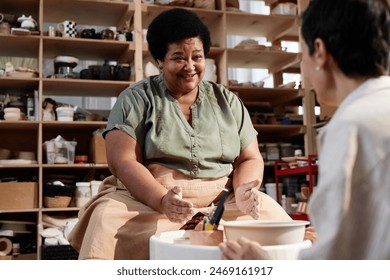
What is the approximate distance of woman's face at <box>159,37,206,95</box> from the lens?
1306mm

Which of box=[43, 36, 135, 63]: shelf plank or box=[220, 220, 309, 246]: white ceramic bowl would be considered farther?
box=[43, 36, 135, 63]: shelf plank

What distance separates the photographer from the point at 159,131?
1.26 metres

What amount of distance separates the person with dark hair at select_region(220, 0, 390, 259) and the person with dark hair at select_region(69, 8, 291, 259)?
506mm

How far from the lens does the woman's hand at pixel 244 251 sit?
0.66m

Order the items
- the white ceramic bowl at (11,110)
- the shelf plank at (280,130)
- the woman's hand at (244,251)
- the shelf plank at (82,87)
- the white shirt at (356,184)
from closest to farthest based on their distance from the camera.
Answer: the white shirt at (356,184) → the woman's hand at (244,251) → the white ceramic bowl at (11,110) → the shelf plank at (82,87) → the shelf plank at (280,130)

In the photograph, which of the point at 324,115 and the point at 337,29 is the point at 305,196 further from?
the point at 337,29

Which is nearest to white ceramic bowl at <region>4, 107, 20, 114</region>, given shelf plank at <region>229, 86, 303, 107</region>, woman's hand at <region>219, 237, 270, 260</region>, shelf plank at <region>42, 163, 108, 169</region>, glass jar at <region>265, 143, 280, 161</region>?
shelf plank at <region>42, 163, 108, 169</region>

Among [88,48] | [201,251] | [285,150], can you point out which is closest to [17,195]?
[88,48]

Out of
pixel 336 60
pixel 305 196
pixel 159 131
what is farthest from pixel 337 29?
pixel 305 196

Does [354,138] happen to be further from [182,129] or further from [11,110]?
[11,110]

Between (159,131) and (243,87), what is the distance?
2.30 meters

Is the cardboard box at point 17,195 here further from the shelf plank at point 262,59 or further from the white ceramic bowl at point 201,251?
the white ceramic bowl at point 201,251

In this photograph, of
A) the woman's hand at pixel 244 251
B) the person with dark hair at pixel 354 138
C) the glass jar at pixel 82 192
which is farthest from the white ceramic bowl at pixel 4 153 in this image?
the person with dark hair at pixel 354 138

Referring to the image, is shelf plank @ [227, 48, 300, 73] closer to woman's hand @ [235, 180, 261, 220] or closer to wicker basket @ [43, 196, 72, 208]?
wicker basket @ [43, 196, 72, 208]
